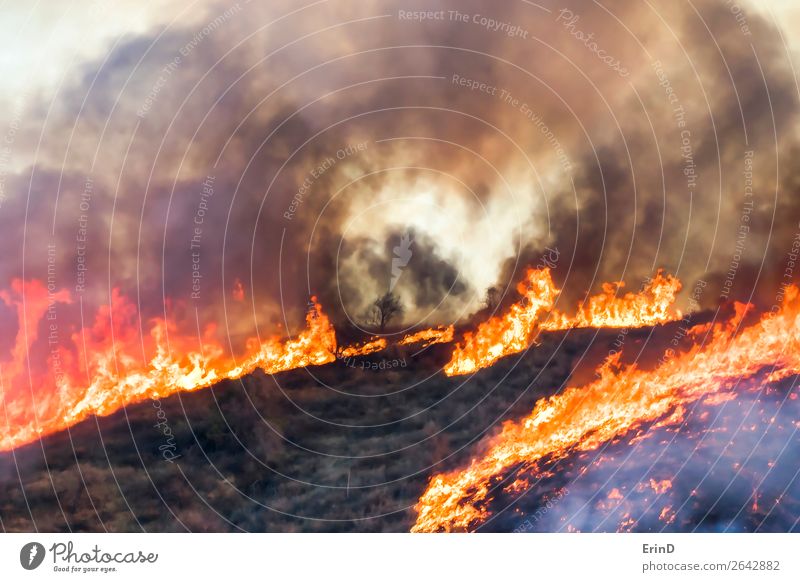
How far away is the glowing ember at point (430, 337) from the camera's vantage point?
5.87 meters

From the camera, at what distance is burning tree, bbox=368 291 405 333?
584 centimetres

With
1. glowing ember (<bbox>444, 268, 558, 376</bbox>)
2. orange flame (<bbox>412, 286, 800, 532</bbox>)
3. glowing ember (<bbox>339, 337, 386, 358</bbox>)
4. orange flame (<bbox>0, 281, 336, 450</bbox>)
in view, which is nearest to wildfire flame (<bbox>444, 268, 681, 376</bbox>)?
glowing ember (<bbox>444, 268, 558, 376</bbox>)

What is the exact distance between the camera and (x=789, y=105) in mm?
5938

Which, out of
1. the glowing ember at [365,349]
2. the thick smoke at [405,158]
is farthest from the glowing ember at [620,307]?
the glowing ember at [365,349]

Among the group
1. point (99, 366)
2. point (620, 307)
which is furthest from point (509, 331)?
point (99, 366)

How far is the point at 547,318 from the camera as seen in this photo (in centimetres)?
595
